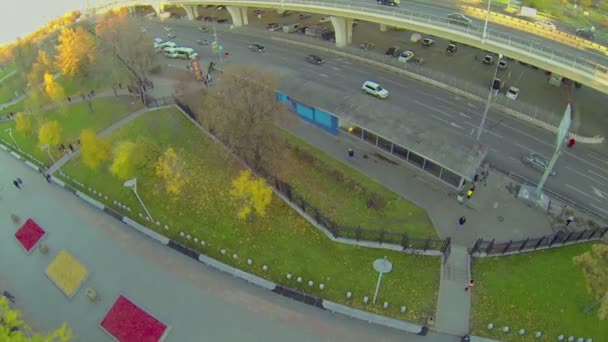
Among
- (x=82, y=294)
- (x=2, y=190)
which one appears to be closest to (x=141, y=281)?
(x=82, y=294)

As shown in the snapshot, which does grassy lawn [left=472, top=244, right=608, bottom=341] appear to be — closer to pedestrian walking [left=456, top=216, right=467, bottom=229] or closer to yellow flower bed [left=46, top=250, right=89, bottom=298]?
pedestrian walking [left=456, top=216, right=467, bottom=229]

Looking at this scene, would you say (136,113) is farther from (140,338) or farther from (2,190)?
(140,338)

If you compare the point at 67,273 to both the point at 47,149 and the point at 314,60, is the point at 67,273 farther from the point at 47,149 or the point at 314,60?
the point at 314,60

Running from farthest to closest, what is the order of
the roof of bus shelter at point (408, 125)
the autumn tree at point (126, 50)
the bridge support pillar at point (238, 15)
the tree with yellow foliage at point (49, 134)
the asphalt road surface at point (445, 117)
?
the bridge support pillar at point (238, 15) → the autumn tree at point (126, 50) → the tree with yellow foliage at point (49, 134) → the asphalt road surface at point (445, 117) → the roof of bus shelter at point (408, 125)

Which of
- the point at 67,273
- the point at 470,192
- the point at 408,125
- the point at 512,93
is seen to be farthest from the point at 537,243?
the point at 67,273

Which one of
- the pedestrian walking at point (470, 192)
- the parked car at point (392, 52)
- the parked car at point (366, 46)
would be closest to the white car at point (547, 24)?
the parked car at point (392, 52)

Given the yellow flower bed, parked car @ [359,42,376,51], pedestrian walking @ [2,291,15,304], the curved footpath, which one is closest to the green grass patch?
the curved footpath

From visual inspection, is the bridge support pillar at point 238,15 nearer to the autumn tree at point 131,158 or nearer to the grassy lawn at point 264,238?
the grassy lawn at point 264,238
